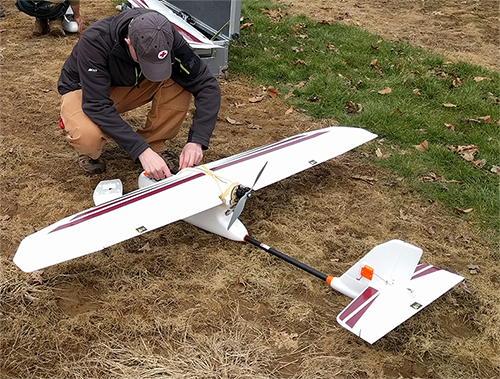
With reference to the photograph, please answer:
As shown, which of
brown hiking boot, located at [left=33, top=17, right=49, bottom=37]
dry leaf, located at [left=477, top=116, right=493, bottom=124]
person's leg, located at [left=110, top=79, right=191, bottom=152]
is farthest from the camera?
brown hiking boot, located at [left=33, top=17, right=49, bottom=37]

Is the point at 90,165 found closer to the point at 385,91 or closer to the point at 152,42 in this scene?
the point at 152,42

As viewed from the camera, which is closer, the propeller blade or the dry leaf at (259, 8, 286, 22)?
the propeller blade

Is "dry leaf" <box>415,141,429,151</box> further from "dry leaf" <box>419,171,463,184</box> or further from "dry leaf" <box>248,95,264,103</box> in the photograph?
"dry leaf" <box>248,95,264,103</box>

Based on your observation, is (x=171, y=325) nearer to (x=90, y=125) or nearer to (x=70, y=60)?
(x=90, y=125)

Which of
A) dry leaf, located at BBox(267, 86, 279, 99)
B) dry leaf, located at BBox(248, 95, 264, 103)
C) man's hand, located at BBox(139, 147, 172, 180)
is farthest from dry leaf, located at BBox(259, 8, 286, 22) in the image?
man's hand, located at BBox(139, 147, 172, 180)

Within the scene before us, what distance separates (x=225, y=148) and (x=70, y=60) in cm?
206

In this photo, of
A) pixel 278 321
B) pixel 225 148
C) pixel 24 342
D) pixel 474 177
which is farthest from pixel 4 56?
pixel 474 177

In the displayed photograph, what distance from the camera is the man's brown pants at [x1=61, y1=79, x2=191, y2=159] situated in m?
4.40

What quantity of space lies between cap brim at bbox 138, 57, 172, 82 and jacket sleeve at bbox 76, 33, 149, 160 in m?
0.50

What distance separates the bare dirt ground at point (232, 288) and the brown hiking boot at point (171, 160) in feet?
1.29

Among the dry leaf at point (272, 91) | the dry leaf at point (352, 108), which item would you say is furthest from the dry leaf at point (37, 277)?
the dry leaf at point (352, 108)

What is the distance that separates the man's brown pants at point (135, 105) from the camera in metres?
4.40

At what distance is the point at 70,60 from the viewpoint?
15.3 feet

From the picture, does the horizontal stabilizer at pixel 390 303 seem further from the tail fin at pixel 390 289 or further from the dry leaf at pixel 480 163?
the dry leaf at pixel 480 163
